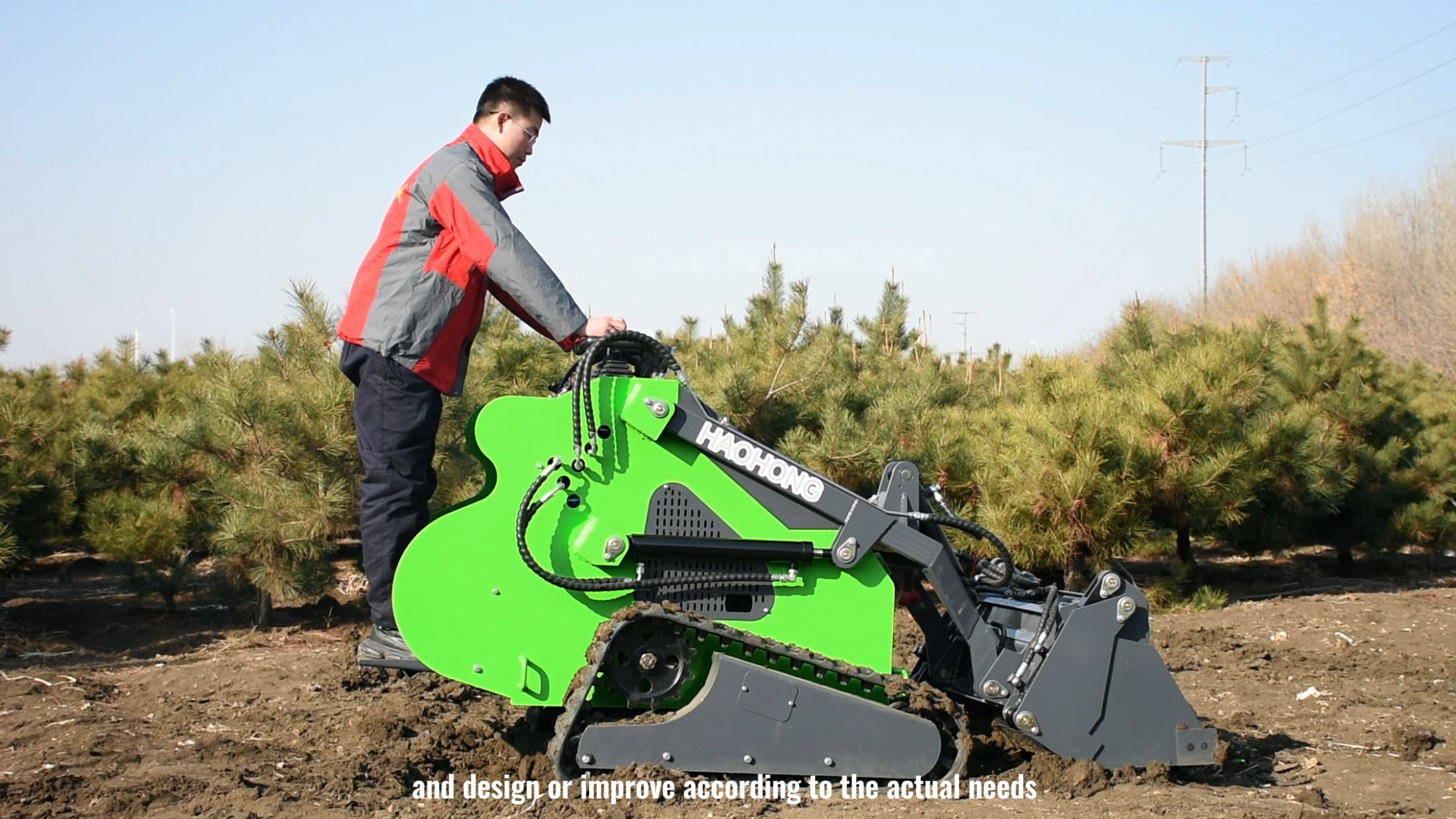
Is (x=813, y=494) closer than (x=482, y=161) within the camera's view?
Yes

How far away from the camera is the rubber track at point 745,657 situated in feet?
11.8

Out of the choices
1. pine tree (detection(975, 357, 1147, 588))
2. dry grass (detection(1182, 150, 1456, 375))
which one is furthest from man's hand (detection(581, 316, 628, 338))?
dry grass (detection(1182, 150, 1456, 375))

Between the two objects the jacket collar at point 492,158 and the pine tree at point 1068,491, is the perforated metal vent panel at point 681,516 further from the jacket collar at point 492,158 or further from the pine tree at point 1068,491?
the pine tree at point 1068,491

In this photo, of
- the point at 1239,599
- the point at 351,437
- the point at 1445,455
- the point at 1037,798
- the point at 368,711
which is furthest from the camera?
the point at 1445,455

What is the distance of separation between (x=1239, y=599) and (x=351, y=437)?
554cm

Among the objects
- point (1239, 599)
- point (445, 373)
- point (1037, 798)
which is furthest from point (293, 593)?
point (1239, 599)

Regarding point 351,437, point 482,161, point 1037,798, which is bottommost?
point 1037,798

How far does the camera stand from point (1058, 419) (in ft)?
22.7

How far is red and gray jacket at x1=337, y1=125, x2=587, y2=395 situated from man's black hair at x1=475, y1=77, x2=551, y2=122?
0.54 feet

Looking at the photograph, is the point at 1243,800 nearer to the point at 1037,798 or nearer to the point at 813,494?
the point at 1037,798

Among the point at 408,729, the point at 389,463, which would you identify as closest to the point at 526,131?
the point at 389,463

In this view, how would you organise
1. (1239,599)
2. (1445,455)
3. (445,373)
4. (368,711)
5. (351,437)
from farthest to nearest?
(1445,455), (1239,599), (351,437), (368,711), (445,373)

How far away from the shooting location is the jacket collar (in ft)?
13.5

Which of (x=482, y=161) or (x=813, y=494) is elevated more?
(x=482, y=161)
